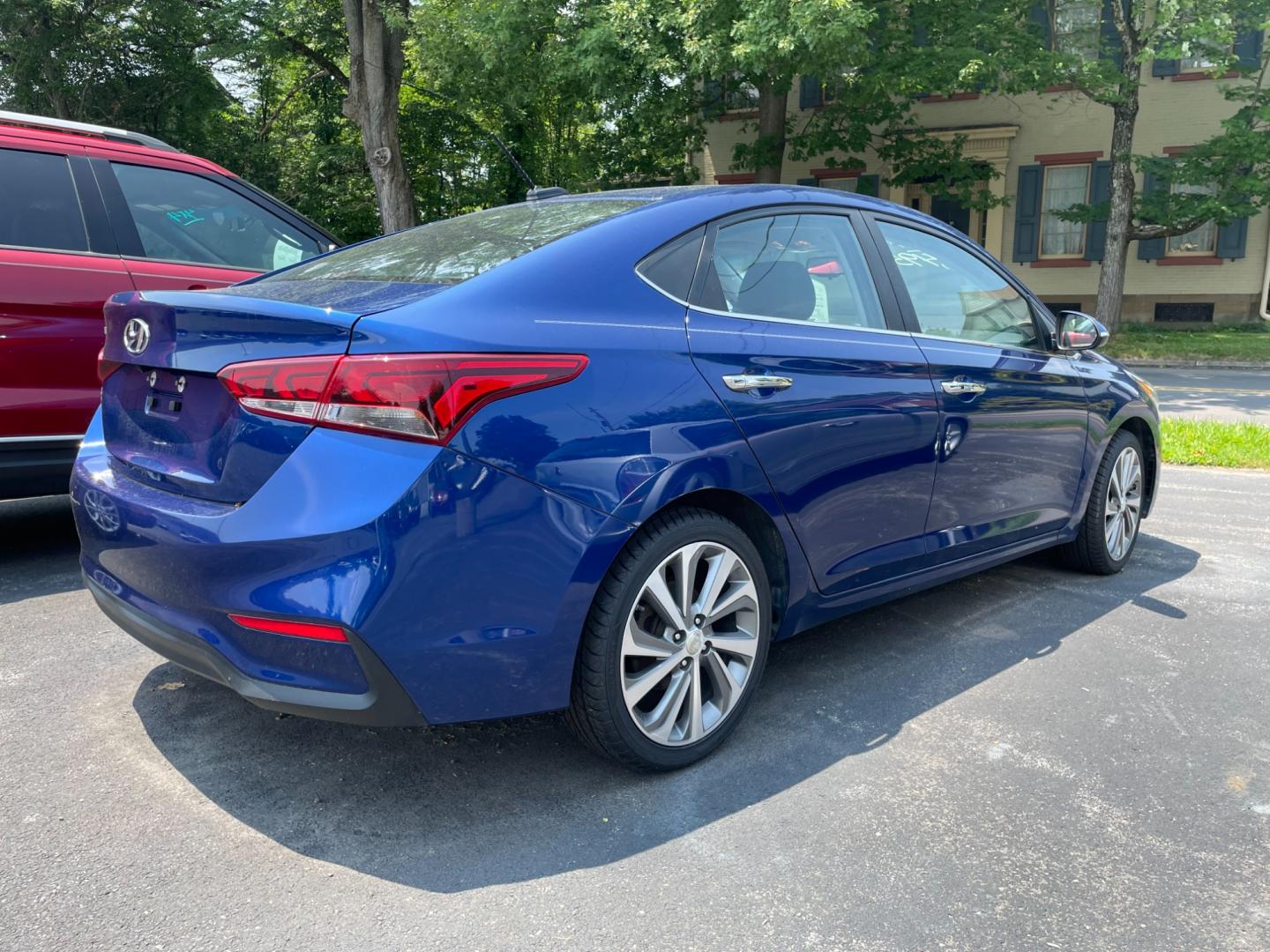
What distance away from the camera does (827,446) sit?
3.13m

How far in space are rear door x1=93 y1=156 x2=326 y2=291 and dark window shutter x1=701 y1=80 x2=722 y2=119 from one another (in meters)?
16.7

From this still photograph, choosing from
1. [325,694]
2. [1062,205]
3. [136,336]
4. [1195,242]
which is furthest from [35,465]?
[1195,242]

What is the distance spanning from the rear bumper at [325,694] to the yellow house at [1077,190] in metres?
19.8

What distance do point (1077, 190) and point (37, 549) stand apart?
74.3 ft

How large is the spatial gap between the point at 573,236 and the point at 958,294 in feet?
6.10

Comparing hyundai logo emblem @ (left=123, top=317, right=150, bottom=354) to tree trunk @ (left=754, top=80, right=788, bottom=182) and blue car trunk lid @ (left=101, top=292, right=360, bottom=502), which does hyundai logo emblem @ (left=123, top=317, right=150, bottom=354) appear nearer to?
blue car trunk lid @ (left=101, top=292, right=360, bottom=502)

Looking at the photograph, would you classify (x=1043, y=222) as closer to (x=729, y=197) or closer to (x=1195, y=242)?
(x=1195, y=242)

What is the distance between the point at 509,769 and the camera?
2.88 m

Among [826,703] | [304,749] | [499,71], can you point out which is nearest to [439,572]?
[304,749]

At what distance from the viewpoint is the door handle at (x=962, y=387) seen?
3611 mm

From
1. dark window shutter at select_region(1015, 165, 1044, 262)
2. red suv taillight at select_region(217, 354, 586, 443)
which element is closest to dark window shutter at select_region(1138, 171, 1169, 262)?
dark window shutter at select_region(1015, 165, 1044, 262)

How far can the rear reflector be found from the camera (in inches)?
89.2

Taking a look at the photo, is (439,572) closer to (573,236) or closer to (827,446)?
(573,236)

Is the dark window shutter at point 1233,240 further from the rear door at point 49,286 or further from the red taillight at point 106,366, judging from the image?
the red taillight at point 106,366
